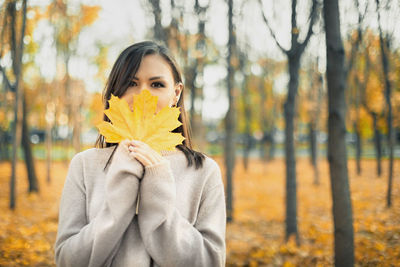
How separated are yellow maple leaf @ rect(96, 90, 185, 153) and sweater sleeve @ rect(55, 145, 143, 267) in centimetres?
8

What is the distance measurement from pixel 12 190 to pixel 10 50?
3.40 m

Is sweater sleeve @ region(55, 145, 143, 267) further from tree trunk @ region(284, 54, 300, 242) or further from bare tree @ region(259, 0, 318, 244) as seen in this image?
tree trunk @ region(284, 54, 300, 242)

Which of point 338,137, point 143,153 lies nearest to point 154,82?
point 143,153

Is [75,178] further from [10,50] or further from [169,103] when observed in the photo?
[10,50]

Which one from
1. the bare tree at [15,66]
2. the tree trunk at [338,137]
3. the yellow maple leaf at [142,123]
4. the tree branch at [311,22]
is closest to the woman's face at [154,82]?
the yellow maple leaf at [142,123]

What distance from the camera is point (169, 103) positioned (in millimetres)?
1332

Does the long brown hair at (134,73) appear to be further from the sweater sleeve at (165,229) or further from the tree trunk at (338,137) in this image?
the tree trunk at (338,137)

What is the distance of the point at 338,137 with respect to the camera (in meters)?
2.38

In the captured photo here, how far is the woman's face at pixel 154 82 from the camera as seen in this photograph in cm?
129

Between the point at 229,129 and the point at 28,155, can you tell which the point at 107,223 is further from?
the point at 28,155

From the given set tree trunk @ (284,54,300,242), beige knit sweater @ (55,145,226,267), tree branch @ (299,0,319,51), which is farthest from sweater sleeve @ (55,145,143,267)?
tree trunk @ (284,54,300,242)

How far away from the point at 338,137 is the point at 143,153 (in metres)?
1.94

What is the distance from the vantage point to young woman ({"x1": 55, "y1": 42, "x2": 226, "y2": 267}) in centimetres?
111

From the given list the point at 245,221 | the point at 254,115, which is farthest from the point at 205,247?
the point at 254,115
